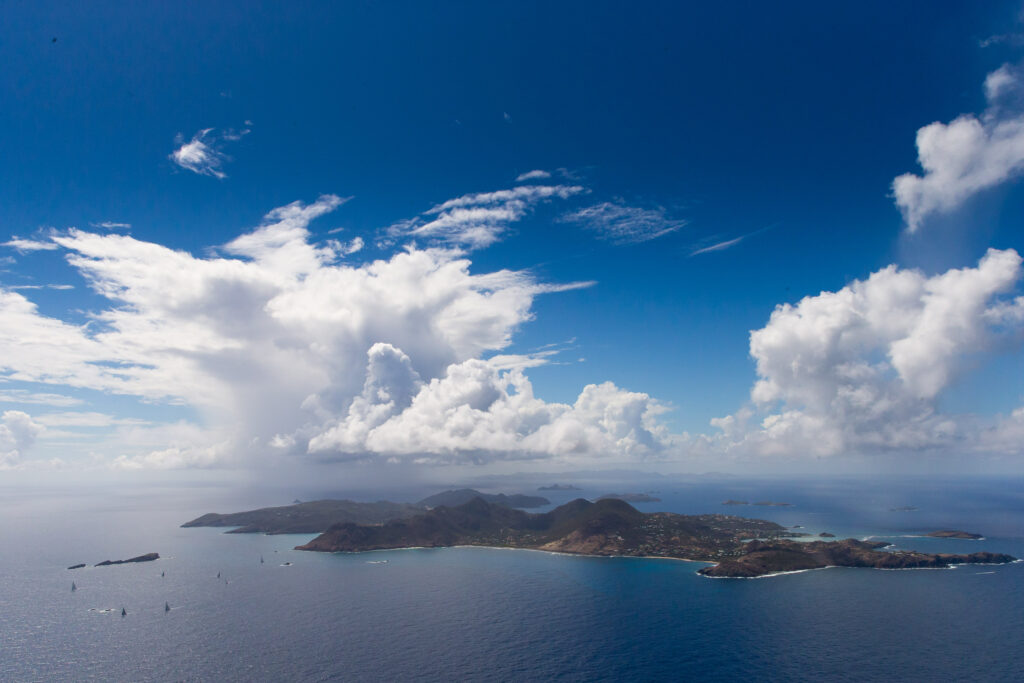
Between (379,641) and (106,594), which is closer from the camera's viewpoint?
(379,641)

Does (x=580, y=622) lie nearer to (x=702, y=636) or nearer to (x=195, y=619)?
(x=702, y=636)

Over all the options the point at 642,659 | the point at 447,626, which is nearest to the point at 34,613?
the point at 447,626

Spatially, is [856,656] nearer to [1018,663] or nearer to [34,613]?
[1018,663]

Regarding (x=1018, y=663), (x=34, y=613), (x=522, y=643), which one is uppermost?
(x=1018, y=663)

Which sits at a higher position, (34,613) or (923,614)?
(923,614)

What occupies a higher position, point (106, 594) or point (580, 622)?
point (580, 622)

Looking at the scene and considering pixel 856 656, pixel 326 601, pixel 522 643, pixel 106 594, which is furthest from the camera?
pixel 106 594

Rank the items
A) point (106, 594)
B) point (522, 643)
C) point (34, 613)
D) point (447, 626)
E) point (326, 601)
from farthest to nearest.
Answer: point (106, 594)
point (326, 601)
point (34, 613)
point (447, 626)
point (522, 643)

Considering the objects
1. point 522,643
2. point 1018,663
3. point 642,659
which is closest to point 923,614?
point 1018,663

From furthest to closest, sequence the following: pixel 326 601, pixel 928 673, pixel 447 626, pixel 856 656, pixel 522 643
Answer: pixel 326 601 < pixel 447 626 < pixel 522 643 < pixel 856 656 < pixel 928 673
